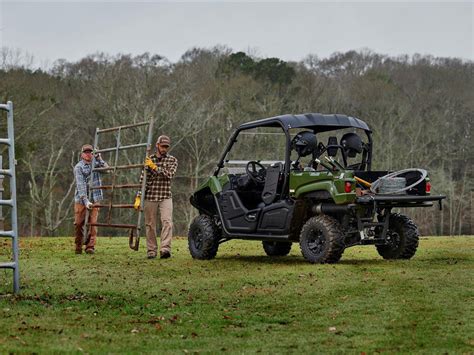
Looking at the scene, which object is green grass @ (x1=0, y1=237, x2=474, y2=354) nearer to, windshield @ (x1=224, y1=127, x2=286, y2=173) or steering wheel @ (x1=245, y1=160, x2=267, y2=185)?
steering wheel @ (x1=245, y1=160, x2=267, y2=185)

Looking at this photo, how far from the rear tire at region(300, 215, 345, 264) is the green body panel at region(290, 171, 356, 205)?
0.38m

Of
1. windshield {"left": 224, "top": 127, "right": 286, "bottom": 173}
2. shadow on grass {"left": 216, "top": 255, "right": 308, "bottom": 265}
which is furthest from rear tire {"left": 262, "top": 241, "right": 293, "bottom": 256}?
windshield {"left": 224, "top": 127, "right": 286, "bottom": 173}

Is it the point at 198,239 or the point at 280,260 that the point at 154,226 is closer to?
the point at 198,239

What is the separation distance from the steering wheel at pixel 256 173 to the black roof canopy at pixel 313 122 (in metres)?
0.71

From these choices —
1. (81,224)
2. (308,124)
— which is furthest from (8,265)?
(81,224)

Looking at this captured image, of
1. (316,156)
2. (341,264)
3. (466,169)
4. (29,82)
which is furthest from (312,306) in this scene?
(466,169)

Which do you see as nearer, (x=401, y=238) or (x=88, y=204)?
(x=401, y=238)

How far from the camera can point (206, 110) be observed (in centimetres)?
4794

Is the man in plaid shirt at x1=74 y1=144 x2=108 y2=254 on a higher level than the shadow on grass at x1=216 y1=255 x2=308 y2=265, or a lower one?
higher

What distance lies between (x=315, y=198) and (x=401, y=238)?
162cm

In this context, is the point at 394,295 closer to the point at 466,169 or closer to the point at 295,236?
the point at 295,236

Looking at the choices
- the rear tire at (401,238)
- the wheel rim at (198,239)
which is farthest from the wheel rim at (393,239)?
the wheel rim at (198,239)

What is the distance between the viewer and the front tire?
14977 mm

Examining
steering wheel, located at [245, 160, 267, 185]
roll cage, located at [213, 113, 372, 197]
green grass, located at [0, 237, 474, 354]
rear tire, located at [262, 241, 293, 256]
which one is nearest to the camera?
green grass, located at [0, 237, 474, 354]
